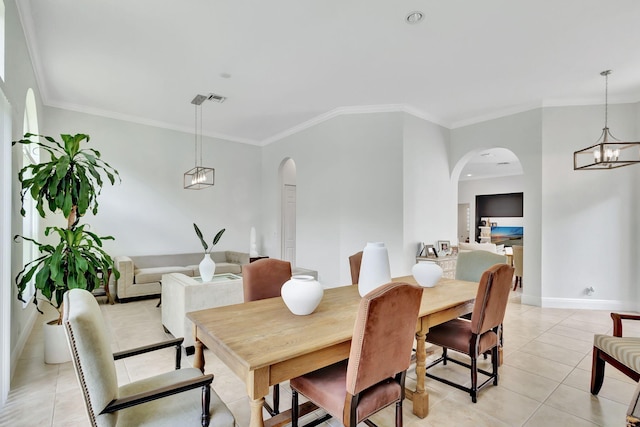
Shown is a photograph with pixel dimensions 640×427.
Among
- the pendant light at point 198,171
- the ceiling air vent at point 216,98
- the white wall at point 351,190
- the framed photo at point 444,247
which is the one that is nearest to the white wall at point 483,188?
the framed photo at point 444,247

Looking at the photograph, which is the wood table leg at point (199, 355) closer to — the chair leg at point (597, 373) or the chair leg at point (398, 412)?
the chair leg at point (398, 412)

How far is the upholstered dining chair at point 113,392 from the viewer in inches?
45.3

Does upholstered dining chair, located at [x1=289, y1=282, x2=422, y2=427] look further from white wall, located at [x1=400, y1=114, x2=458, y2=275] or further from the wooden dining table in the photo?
white wall, located at [x1=400, y1=114, x2=458, y2=275]

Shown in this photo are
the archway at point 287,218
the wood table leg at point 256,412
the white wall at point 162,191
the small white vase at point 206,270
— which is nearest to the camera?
the wood table leg at point 256,412

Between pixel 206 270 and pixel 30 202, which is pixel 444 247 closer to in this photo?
pixel 206 270

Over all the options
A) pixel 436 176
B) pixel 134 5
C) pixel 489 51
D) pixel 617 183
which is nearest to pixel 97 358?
pixel 134 5

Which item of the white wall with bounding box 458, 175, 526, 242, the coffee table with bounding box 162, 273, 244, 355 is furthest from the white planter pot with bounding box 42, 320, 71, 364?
the white wall with bounding box 458, 175, 526, 242

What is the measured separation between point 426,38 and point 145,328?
4331 mm

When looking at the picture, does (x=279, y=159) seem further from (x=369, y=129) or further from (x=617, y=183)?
(x=617, y=183)

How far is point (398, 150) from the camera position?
4789 millimetres

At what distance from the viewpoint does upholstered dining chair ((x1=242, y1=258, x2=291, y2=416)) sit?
2336mm

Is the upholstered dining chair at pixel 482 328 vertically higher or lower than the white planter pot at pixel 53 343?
higher

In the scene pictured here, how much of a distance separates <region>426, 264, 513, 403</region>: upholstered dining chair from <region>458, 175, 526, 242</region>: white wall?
9.02 metres

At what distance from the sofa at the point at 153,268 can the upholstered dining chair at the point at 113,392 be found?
3.65m
